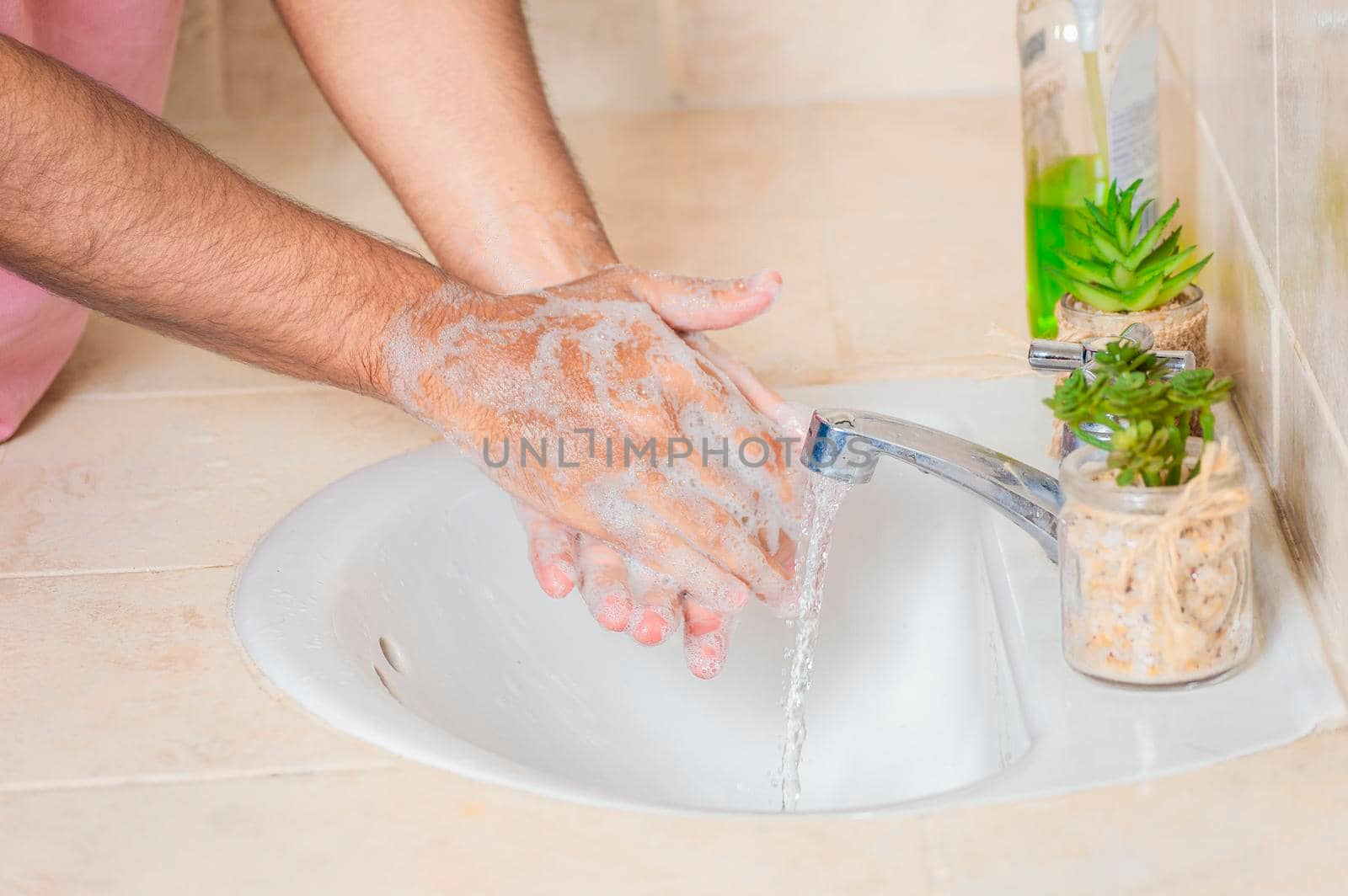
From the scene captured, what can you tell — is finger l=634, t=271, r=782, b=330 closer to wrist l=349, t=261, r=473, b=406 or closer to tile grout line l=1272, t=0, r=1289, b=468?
wrist l=349, t=261, r=473, b=406

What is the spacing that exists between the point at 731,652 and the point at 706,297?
0.70 feet

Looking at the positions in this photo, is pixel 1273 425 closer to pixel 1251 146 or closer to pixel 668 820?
pixel 1251 146

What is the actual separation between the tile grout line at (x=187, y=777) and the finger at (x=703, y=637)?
23cm

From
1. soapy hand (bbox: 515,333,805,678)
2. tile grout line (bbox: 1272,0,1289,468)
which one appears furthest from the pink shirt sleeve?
tile grout line (bbox: 1272,0,1289,468)

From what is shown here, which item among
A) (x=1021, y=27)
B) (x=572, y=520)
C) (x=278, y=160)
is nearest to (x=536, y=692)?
(x=572, y=520)

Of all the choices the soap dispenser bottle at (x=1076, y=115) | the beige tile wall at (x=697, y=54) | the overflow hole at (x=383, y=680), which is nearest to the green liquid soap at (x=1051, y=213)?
the soap dispenser bottle at (x=1076, y=115)

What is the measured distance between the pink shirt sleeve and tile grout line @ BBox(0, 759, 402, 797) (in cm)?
40

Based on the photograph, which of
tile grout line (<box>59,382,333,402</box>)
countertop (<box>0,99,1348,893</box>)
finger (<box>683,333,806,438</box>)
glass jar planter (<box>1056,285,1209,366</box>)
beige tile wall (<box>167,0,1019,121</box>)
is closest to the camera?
countertop (<box>0,99,1348,893</box>)

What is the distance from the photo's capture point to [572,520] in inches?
30.5

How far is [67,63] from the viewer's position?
97 cm

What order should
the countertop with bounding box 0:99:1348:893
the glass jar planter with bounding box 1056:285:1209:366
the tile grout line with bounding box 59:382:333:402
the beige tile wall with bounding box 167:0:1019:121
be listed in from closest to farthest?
the countertop with bounding box 0:99:1348:893, the glass jar planter with bounding box 1056:285:1209:366, the tile grout line with bounding box 59:382:333:402, the beige tile wall with bounding box 167:0:1019:121

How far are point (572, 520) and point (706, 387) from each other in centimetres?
10

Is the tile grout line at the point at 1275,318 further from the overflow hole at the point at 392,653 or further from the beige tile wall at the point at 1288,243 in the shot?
the overflow hole at the point at 392,653

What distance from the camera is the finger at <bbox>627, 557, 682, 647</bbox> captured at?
75cm
